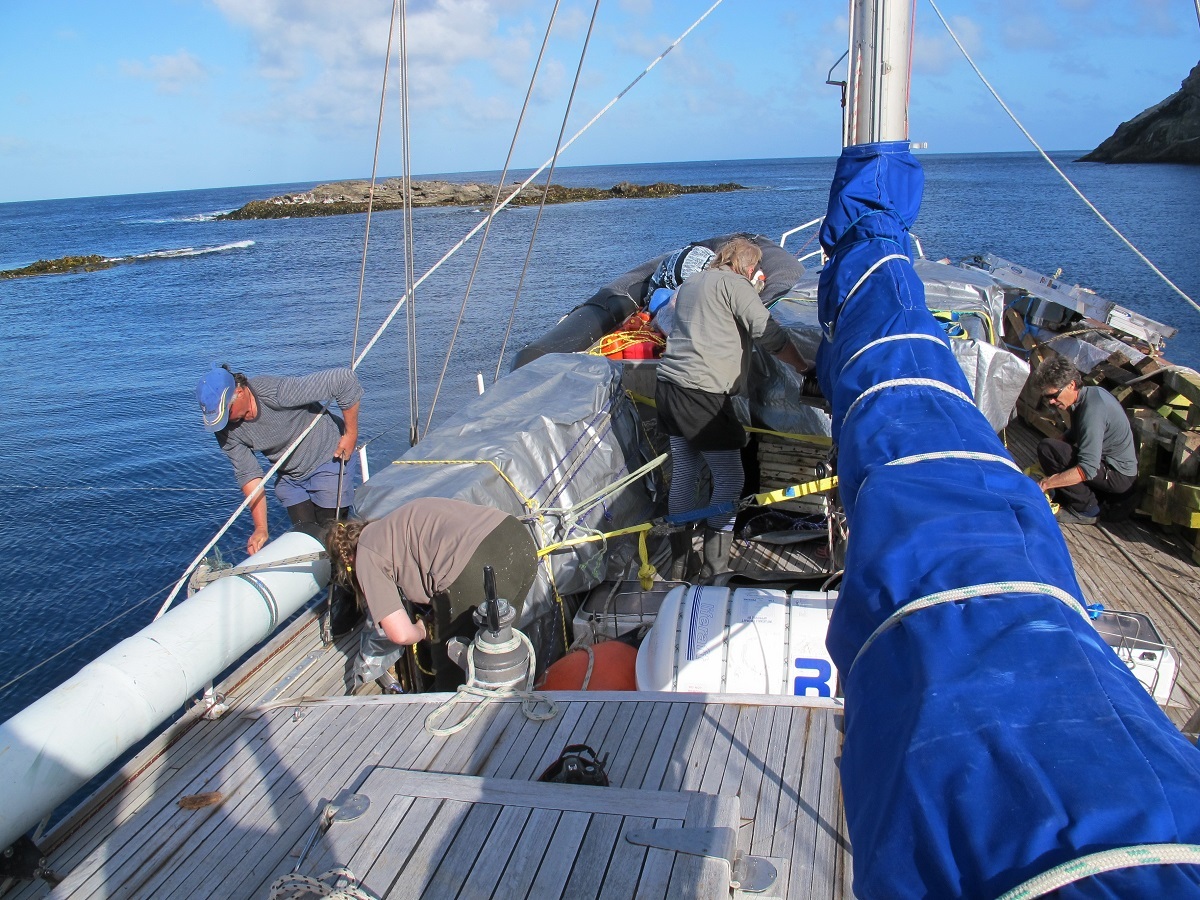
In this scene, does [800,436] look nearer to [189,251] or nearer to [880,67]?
[880,67]

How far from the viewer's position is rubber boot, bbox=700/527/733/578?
4.80m

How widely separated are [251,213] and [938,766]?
73.3 metres

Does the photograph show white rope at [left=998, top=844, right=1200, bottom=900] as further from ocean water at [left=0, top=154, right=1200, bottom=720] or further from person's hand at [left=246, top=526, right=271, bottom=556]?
ocean water at [left=0, top=154, right=1200, bottom=720]

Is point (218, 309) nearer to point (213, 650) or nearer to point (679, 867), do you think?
point (213, 650)

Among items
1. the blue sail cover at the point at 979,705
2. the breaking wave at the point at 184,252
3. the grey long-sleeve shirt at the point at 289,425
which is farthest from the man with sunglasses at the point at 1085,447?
the breaking wave at the point at 184,252

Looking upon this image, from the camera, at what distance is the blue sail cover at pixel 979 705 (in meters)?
0.97

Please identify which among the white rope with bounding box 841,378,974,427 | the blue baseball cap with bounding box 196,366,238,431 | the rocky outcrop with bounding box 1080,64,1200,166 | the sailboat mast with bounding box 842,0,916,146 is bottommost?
the blue baseball cap with bounding box 196,366,238,431

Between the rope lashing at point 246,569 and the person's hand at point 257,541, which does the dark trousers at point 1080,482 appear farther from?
the person's hand at point 257,541

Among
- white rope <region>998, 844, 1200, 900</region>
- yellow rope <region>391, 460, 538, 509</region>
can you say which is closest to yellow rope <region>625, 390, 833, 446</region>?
yellow rope <region>391, 460, 538, 509</region>

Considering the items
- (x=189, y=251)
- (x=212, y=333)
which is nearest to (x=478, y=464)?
(x=212, y=333)

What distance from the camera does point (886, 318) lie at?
2.89 meters

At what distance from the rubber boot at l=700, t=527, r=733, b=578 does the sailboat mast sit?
7.15ft

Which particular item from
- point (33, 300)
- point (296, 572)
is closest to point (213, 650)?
point (296, 572)

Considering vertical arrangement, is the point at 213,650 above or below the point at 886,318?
below
